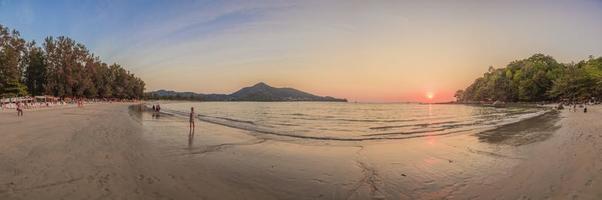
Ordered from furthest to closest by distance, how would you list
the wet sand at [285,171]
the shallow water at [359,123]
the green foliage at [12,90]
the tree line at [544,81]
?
1. the tree line at [544,81]
2. the green foliage at [12,90]
3. the shallow water at [359,123]
4. the wet sand at [285,171]

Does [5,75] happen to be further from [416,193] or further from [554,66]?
[554,66]

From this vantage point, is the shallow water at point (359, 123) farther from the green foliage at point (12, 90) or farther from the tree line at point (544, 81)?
the tree line at point (544, 81)

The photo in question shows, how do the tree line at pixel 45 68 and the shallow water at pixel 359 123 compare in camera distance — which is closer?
the shallow water at pixel 359 123

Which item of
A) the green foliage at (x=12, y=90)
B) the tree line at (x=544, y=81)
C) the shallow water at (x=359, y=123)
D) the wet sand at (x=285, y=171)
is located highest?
the tree line at (x=544, y=81)

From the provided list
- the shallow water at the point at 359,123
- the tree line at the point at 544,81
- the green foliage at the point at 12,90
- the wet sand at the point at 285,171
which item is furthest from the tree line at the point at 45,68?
the tree line at the point at 544,81

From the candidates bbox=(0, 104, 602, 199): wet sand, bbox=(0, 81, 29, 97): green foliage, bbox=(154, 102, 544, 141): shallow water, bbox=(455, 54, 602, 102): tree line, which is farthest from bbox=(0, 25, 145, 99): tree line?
bbox=(455, 54, 602, 102): tree line

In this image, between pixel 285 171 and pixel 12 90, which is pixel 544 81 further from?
pixel 12 90

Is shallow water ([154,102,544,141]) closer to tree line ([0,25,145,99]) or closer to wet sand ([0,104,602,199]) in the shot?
wet sand ([0,104,602,199])

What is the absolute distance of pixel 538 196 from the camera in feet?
24.4

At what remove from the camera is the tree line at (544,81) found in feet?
292

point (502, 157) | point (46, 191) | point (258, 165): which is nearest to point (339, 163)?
point (258, 165)

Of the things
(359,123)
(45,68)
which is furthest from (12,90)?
(359,123)

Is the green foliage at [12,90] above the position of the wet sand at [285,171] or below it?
above

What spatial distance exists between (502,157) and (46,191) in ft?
47.7
